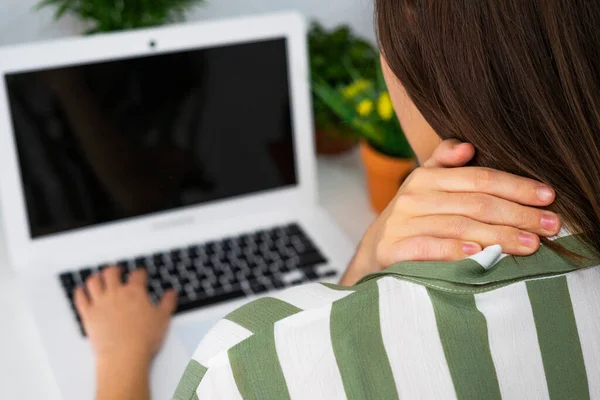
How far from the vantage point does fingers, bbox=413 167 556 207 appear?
23.4 inches

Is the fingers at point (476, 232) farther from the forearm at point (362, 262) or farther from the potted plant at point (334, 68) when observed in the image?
the potted plant at point (334, 68)

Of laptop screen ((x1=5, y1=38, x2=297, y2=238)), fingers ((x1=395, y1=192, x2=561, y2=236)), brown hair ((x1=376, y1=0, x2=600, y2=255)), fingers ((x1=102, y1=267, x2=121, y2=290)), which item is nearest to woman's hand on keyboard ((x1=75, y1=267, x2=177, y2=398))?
fingers ((x1=102, y1=267, x2=121, y2=290))

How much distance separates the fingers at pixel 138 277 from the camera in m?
1.00

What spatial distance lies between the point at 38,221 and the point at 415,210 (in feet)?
1.80

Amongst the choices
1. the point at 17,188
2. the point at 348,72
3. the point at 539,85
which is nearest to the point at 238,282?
the point at 17,188

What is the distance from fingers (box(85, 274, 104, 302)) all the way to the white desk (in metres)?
0.08

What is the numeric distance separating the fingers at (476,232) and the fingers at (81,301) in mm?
432

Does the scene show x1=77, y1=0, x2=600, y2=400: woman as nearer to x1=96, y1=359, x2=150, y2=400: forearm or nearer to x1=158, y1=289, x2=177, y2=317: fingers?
x1=96, y1=359, x2=150, y2=400: forearm

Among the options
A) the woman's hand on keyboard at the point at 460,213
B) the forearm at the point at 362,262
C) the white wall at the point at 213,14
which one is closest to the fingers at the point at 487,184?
the woman's hand on keyboard at the point at 460,213

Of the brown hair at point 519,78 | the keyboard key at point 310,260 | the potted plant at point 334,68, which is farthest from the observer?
the potted plant at point 334,68

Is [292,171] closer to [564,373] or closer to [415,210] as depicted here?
[415,210]

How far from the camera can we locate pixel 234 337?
56 cm

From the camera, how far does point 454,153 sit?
628 millimetres

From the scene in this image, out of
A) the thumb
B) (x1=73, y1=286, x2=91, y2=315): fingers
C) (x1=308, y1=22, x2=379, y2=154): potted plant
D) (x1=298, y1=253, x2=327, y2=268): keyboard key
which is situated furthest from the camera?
(x1=308, y1=22, x2=379, y2=154): potted plant
